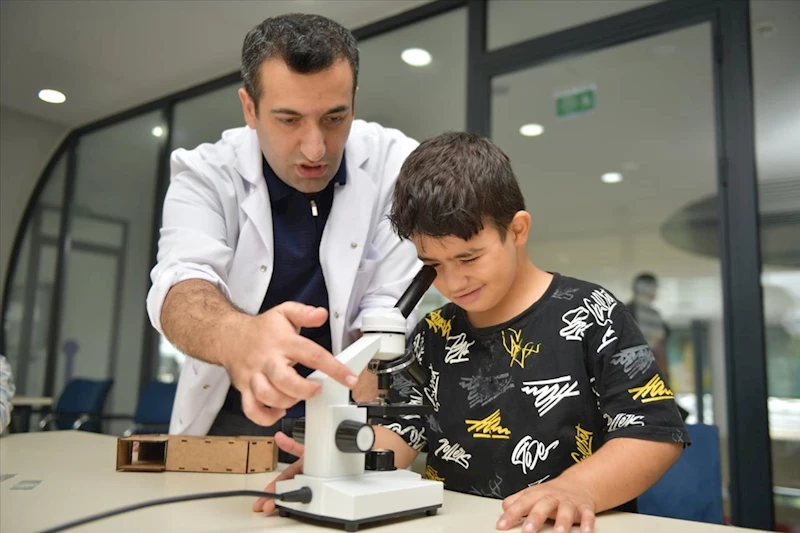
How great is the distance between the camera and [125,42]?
4289 mm

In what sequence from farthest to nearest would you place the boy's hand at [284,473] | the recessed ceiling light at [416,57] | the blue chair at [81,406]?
the blue chair at [81,406] → the recessed ceiling light at [416,57] → the boy's hand at [284,473]

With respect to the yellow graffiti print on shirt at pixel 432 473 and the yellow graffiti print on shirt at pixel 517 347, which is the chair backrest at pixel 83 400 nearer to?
the yellow graffiti print on shirt at pixel 432 473

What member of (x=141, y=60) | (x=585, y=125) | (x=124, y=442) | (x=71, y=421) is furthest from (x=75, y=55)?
(x=124, y=442)

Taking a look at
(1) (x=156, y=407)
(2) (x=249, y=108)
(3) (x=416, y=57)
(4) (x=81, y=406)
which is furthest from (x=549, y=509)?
(4) (x=81, y=406)

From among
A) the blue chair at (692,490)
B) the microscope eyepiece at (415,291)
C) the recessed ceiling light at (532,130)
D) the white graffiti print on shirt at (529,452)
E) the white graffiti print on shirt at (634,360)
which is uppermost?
the recessed ceiling light at (532,130)

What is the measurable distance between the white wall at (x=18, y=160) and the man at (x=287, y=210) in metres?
4.78

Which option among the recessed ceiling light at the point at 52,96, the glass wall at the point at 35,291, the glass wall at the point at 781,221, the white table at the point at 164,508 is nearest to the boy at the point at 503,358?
the white table at the point at 164,508

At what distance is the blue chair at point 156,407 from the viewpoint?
3.87 meters

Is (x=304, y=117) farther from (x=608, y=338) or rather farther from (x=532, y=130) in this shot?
(x=532, y=130)

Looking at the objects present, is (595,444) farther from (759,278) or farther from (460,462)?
(759,278)

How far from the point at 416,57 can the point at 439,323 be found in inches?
112

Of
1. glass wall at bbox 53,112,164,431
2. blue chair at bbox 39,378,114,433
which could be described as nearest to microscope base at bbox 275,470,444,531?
blue chair at bbox 39,378,114,433

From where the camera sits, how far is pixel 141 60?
456 centimetres

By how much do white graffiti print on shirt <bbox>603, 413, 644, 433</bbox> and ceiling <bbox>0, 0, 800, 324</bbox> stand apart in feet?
6.13
